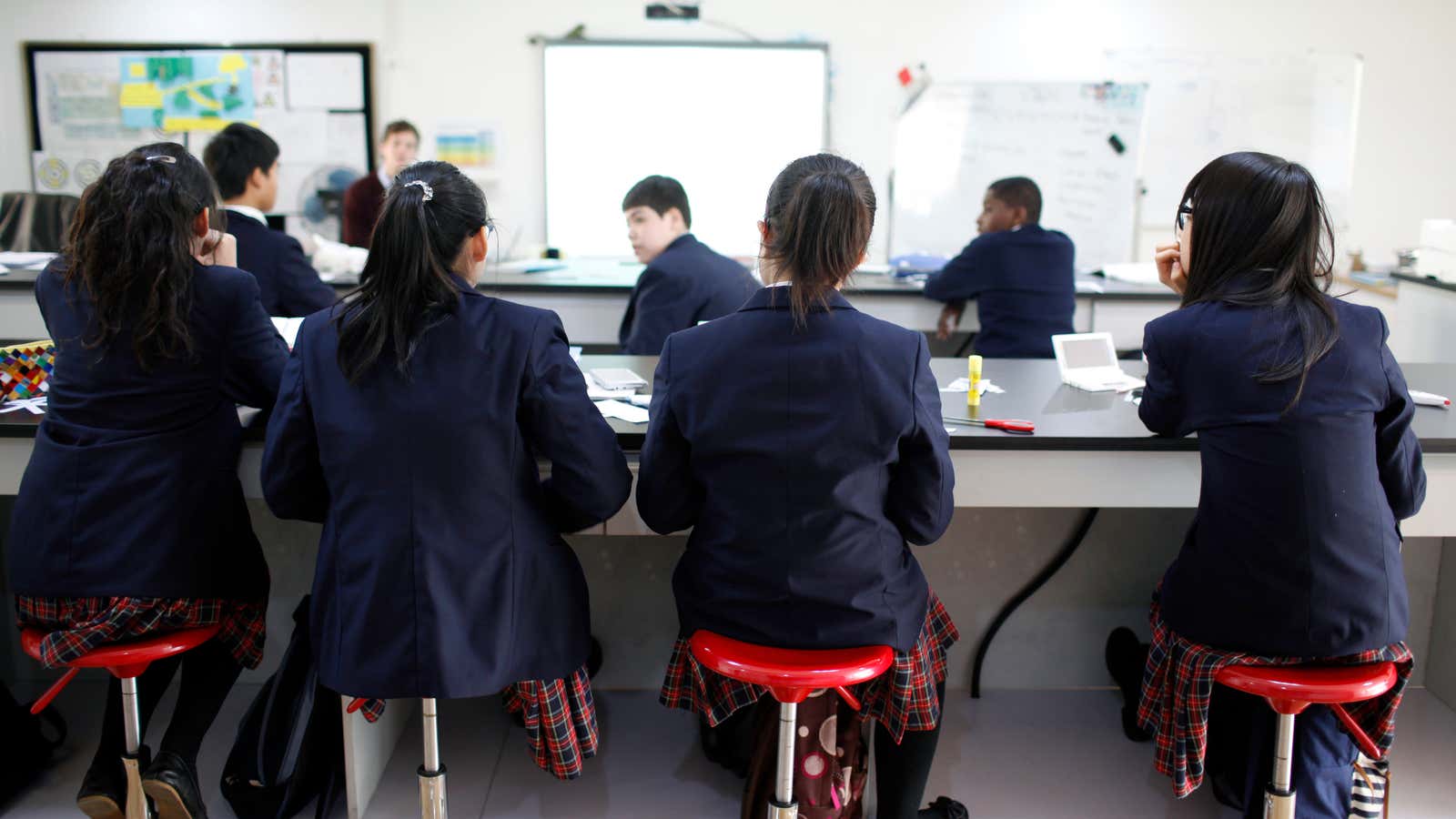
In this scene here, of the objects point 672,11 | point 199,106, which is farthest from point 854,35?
point 199,106

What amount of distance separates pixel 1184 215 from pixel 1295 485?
1.53 ft

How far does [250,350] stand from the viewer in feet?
5.59

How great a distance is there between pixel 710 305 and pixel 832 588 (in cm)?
156

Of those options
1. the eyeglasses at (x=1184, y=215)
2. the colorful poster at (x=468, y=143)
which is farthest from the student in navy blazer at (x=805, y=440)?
the colorful poster at (x=468, y=143)

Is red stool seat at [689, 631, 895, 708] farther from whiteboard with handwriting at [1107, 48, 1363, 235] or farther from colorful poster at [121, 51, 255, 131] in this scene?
colorful poster at [121, 51, 255, 131]

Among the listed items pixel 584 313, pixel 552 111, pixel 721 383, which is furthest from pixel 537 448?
pixel 552 111

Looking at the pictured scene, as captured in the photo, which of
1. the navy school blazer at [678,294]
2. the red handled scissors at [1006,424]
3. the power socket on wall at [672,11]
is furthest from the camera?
the power socket on wall at [672,11]

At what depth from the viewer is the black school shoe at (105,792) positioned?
1757 mm

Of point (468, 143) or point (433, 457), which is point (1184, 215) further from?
point (468, 143)

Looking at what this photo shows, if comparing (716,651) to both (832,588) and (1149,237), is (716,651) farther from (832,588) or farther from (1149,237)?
(1149,237)

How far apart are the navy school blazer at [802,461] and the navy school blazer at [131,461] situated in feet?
2.24

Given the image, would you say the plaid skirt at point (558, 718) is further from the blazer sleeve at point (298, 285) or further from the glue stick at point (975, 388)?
the blazer sleeve at point (298, 285)

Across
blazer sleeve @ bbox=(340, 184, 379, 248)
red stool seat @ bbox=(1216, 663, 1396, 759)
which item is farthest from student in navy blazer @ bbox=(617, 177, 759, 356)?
blazer sleeve @ bbox=(340, 184, 379, 248)

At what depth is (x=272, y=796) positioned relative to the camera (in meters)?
1.88
